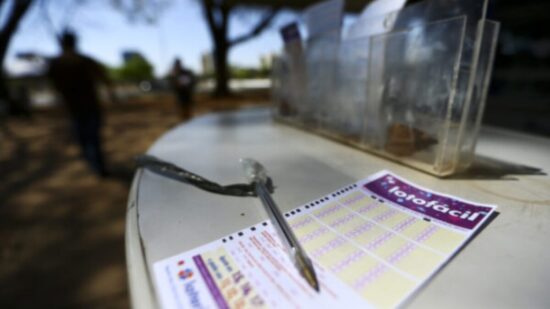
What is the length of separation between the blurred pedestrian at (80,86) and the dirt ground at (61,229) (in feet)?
0.96

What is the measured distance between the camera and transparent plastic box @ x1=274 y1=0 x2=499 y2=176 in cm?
38

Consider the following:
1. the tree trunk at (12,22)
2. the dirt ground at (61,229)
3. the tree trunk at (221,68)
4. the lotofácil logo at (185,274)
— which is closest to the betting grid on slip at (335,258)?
the lotofácil logo at (185,274)

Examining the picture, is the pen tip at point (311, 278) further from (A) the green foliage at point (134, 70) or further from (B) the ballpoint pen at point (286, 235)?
(A) the green foliage at point (134, 70)

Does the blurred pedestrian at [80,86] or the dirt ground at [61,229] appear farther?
the blurred pedestrian at [80,86]

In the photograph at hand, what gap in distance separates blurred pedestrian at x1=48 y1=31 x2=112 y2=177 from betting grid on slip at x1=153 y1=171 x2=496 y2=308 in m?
1.61

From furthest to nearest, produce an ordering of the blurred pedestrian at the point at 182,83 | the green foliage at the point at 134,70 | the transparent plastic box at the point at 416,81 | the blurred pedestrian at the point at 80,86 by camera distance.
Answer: the green foliage at the point at 134,70, the blurred pedestrian at the point at 182,83, the blurred pedestrian at the point at 80,86, the transparent plastic box at the point at 416,81

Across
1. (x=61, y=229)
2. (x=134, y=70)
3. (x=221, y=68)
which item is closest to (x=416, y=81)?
(x=61, y=229)

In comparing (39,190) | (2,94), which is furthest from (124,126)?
(2,94)

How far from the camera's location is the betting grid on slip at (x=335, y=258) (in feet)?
0.60

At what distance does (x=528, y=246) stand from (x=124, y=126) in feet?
11.7

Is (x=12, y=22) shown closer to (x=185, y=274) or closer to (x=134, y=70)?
(x=185, y=274)

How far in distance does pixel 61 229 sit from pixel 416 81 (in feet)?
4.71

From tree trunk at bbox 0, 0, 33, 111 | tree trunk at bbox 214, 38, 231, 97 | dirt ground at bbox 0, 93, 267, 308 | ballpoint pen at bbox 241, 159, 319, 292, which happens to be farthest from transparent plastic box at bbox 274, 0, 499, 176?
tree trunk at bbox 0, 0, 33, 111

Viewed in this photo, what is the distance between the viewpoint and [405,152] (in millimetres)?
467
